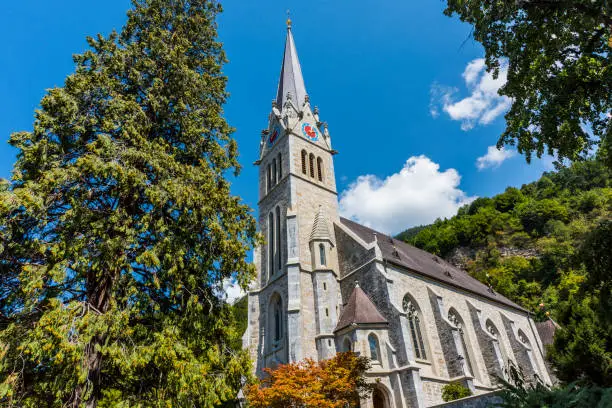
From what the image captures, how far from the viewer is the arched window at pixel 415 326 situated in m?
20.4

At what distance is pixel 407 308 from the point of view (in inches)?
848

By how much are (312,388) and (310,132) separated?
19865mm

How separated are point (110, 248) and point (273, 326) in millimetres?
15634

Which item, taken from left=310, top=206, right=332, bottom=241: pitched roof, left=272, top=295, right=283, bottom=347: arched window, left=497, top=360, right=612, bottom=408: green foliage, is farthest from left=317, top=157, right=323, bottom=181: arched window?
left=497, top=360, right=612, bottom=408: green foliage

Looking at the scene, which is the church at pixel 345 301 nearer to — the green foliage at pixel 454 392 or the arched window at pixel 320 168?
the arched window at pixel 320 168

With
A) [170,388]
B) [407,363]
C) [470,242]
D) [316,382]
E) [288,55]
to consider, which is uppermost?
[288,55]

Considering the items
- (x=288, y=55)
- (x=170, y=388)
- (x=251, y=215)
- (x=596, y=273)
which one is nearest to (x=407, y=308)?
(x=596, y=273)

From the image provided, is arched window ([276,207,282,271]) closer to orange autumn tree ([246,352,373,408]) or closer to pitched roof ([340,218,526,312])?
pitched roof ([340,218,526,312])

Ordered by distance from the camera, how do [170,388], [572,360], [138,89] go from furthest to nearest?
[572,360] → [138,89] → [170,388]

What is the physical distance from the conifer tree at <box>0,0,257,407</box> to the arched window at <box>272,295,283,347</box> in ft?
39.3

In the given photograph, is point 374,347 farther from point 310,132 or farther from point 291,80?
point 291,80

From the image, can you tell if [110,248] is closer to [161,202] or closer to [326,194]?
[161,202]

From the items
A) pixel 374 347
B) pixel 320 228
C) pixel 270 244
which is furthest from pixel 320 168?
pixel 374 347

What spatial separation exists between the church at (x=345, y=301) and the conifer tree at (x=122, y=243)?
7.96 m
